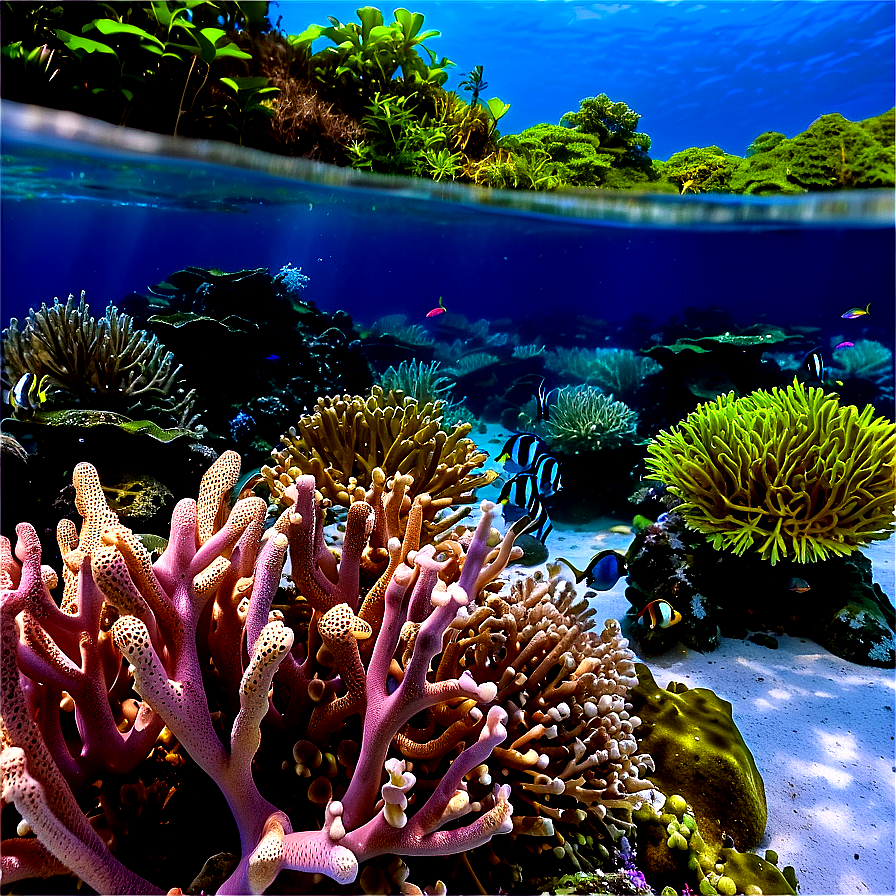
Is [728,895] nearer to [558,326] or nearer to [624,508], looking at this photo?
[624,508]

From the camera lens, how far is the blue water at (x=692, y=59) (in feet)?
32.8

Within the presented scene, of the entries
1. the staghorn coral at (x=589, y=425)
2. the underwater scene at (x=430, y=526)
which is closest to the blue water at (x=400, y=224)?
the underwater scene at (x=430, y=526)

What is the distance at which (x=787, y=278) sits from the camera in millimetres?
51031

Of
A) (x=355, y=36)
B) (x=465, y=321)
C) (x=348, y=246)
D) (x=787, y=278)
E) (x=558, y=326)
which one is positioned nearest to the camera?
(x=355, y=36)

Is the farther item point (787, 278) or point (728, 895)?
point (787, 278)

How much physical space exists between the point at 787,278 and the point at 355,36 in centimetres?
5626

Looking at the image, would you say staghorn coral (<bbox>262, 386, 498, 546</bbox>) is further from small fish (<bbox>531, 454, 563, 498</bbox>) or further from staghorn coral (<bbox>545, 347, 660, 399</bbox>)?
staghorn coral (<bbox>545, 347, 660, 399</bbox>)

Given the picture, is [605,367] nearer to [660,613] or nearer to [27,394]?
[660,613]

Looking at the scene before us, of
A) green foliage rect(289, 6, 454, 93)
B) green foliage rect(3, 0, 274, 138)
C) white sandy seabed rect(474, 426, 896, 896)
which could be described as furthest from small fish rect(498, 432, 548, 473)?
green foliage rect(289, 6, 454, 93)

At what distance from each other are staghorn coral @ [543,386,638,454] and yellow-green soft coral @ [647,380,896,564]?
10.2ft

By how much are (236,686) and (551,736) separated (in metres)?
1.11

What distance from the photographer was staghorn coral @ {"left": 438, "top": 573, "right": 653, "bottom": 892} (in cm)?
193

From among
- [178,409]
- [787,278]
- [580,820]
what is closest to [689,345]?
[178,409]

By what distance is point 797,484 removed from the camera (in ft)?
12.9
